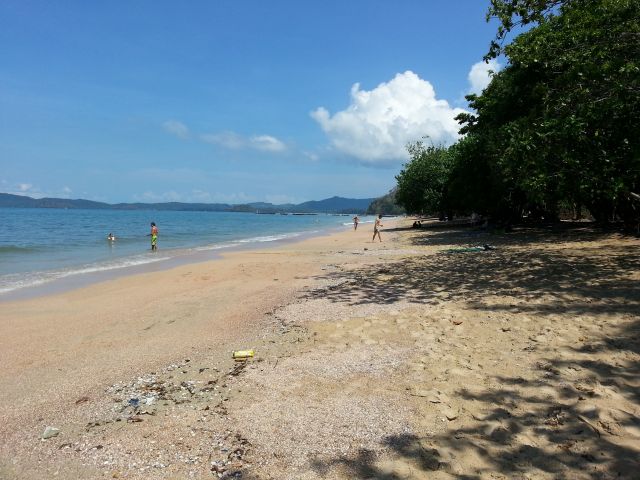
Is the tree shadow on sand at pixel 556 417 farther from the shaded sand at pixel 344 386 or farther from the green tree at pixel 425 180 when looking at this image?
the green tree at pixel 425 180

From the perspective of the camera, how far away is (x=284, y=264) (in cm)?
1681

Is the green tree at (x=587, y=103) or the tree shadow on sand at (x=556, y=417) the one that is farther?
the green tree at (x=587, y=103)

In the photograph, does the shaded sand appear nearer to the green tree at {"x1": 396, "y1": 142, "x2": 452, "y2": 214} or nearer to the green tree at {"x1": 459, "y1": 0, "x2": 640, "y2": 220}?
the green tree at {"x1": 459, "y1": 0, "x2": 640, "y2": 220}

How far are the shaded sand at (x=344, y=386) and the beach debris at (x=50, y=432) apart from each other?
6 centimetres

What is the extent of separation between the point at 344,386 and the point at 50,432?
293 centimetres

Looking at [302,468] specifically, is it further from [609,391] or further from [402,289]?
[402,289]

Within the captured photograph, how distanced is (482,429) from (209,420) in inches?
98.8

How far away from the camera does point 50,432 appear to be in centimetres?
411

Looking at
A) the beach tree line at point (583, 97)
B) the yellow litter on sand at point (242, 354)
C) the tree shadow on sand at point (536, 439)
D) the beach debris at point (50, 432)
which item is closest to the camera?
the tree shadow on sand at point (536, 439)

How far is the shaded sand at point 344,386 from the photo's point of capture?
3.44 m

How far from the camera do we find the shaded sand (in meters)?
3.44

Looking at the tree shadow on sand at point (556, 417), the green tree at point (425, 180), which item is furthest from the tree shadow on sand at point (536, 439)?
the green tree at point (425, 180)

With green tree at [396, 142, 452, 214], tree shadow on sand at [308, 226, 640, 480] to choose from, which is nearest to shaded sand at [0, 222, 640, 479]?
tree shadow on sand at [308, 226, 640, 480]

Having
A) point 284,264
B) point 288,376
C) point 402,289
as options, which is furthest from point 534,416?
point 284,264
